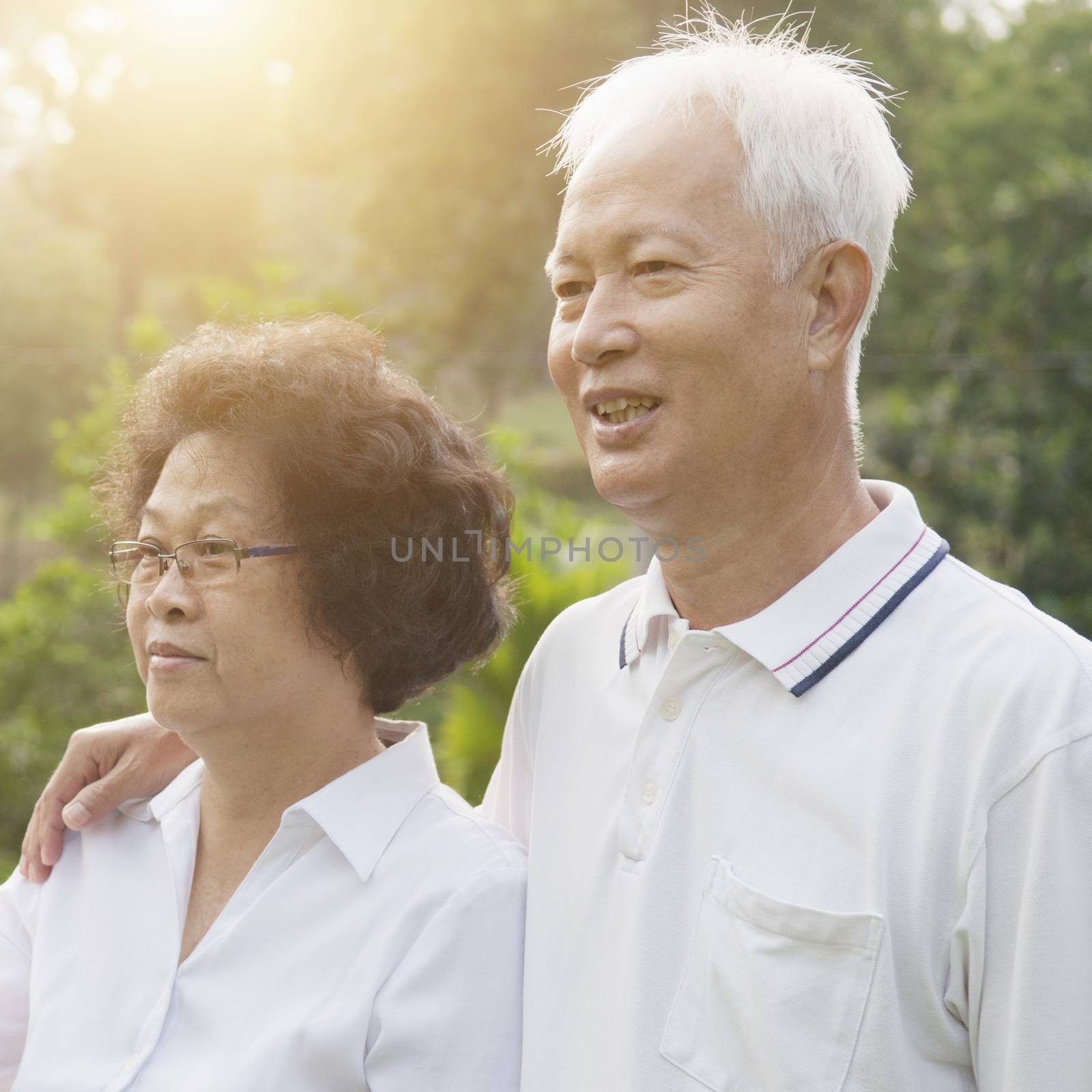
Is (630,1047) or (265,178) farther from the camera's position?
(265,178)

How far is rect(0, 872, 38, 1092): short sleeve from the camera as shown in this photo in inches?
84.4

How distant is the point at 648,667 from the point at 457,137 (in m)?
13.8

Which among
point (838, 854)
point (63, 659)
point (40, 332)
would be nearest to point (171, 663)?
point (838, 854)

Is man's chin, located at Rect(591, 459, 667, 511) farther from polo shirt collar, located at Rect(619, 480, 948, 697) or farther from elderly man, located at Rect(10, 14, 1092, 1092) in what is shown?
polo shirt collar, located at Rect(619, 480, 948, 697)

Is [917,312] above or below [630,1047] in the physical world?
below

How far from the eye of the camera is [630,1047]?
5.24ft

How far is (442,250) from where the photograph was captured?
16.4 meters

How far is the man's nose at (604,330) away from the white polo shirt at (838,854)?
402 millimetres

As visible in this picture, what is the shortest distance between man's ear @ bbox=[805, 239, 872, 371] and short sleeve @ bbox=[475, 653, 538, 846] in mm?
787

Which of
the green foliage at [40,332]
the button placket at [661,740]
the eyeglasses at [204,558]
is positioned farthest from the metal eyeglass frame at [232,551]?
the green foliage at [40,332]

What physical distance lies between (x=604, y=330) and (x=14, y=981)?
1.55 m

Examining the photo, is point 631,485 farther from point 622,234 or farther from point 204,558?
point 204,558

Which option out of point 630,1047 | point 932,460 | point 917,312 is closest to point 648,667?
point 630,1047

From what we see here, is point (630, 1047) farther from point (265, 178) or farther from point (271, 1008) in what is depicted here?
point (265, 178)
